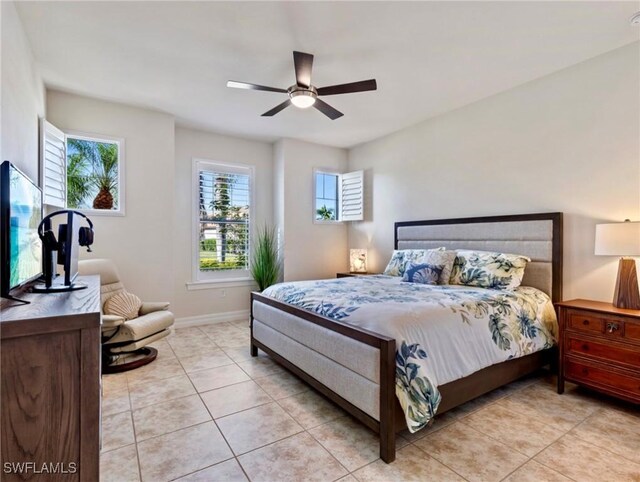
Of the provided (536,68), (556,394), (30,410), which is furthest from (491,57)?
(30,410)

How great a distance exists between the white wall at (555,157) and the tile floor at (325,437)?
129 centimetres

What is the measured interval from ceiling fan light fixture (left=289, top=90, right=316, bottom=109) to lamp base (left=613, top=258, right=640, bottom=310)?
290 cm

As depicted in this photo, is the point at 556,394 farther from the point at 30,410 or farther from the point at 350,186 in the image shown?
the point at 350,186

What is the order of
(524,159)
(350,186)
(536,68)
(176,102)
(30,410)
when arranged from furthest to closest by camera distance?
(350,186) < (176,102) < (524,159) < (536,68) < (30,410)

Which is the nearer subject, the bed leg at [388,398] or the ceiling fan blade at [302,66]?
the bed leg at [388,398]

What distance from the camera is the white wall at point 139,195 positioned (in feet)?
12.5

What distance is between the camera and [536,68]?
3.14m

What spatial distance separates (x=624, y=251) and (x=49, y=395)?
3.58 m

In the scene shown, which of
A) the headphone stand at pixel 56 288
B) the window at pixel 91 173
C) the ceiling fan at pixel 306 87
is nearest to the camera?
the headphone stand at pixel 56 288

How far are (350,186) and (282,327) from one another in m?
3.39

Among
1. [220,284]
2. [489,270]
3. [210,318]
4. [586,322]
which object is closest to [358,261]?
[220,284]

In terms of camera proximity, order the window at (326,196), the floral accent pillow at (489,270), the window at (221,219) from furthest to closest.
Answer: the window at (326,196) → the window at (221,219) → the floral accent pillow at (489,270)

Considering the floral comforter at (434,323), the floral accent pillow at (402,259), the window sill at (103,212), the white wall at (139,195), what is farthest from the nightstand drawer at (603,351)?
the window sill at (103,212)

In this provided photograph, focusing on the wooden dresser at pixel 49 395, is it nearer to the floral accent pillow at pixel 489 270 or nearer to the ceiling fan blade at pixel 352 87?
the ceiling fan blade at pixel 352 87
